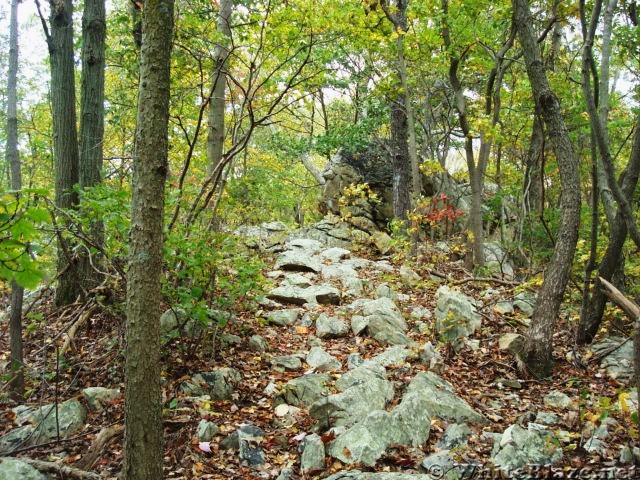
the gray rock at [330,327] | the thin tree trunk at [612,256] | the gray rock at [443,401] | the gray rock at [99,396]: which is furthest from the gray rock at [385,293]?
the gray rock at [99,396]

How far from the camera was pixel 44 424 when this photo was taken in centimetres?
326

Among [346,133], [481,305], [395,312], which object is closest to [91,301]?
[395,312]

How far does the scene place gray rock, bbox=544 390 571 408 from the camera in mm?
3897

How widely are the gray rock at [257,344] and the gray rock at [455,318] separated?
2.23m

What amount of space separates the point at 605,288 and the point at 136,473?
2.95 meters

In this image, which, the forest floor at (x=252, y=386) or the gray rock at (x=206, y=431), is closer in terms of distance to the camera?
the forest floor at (x=252, y=386)

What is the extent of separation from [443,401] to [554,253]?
216cm

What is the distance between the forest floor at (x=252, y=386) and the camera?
9.98 ft

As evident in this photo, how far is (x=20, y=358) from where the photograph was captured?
367 cm

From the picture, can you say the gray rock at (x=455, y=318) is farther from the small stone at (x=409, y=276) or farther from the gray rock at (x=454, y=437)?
the gray rock at (x=454, y=437)

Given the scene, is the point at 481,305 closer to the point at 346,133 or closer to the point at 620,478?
the point at 620,478

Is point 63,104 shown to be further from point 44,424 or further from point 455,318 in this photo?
point 455,318

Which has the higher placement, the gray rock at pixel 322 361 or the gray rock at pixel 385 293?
the gray rock at pixel 385 293

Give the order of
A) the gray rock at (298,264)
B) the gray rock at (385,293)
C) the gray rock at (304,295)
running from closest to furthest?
the gray rock at (304,295) < the gray rock at (385,293) < the gray rock at (298,264)
